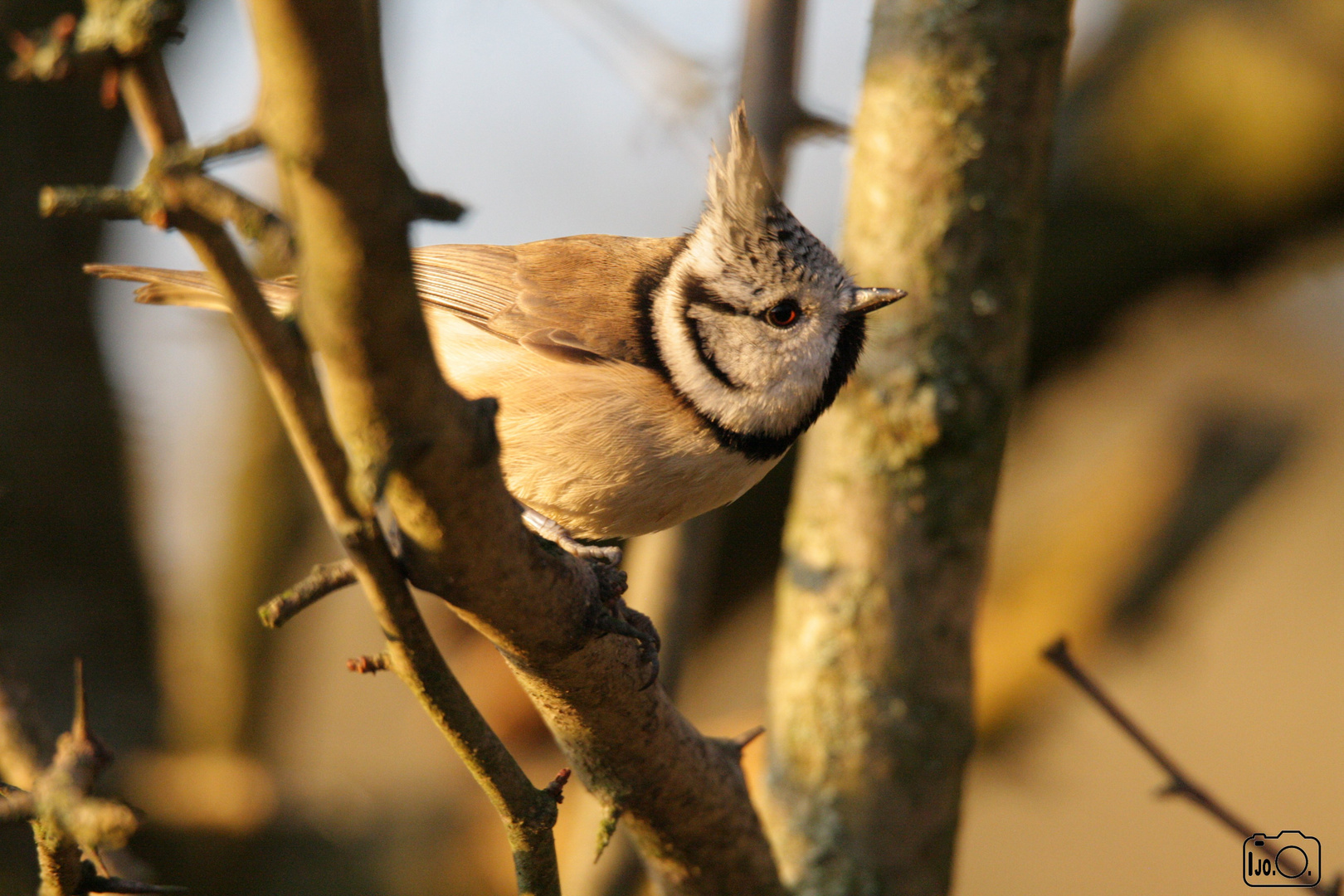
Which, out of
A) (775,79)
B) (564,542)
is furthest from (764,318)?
(775,79)

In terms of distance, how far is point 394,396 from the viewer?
1136 millimetres

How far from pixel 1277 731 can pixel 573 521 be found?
8.38 m

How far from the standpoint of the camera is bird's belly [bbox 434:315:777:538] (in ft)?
7.41

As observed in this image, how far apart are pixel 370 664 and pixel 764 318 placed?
1413mm

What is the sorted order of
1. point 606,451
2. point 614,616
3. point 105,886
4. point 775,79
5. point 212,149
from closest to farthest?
point 212,149 < point 105,886 < point 614,616 < point 606,451 < point 775,79

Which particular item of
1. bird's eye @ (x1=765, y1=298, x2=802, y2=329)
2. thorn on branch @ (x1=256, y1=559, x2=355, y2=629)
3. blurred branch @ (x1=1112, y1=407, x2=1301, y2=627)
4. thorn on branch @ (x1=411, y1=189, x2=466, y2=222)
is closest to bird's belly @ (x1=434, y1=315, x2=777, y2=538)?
bird's eye @ (x1=765, y1=298, x2=802, y2=329)

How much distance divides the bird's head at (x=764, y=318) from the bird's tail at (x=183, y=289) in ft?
3.32

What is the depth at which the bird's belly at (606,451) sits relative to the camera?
2.26 metres

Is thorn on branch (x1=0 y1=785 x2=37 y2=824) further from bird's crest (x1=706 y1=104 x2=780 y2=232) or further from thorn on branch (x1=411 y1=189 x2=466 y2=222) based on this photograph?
bird's crest (x1=706 y1=104 x2=780 y2=232)

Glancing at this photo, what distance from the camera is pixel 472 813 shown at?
4.60 meters

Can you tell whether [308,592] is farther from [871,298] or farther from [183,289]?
[183,289]

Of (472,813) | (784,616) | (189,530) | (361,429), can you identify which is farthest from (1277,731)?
(361,429)

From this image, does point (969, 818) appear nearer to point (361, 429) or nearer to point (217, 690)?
point (217, 690)

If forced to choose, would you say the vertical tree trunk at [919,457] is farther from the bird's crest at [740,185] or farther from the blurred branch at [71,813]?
the blurred branch at [71,813]
